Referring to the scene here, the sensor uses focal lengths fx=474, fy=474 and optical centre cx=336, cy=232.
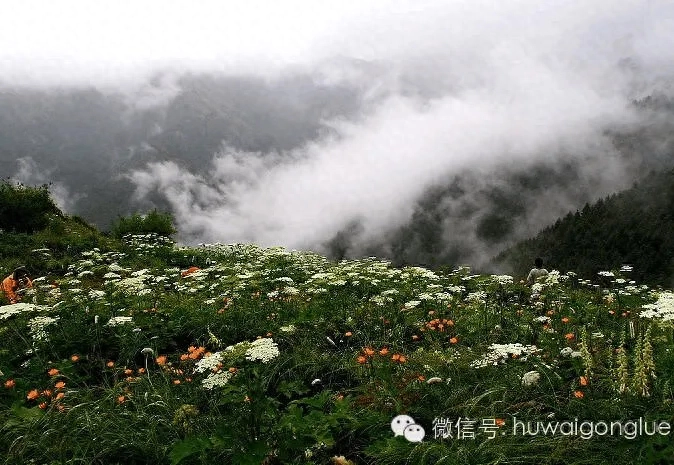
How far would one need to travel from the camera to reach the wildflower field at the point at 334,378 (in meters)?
3.36

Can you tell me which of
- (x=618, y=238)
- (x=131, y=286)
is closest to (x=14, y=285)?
(x=131, y=286)

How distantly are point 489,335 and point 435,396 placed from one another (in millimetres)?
2384

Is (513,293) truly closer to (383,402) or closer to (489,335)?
(489,335)

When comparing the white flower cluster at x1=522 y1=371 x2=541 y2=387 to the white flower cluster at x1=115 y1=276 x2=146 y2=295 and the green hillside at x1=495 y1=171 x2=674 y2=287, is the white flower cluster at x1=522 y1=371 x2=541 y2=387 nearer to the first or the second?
the white flower cluster at x1=115 y1=276 x2=146 y2=295

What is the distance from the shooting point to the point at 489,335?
6.36 m

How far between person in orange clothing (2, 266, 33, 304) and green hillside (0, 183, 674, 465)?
3.76 feet

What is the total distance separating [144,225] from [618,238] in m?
154

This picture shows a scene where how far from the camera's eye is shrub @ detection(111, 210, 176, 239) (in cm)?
2798

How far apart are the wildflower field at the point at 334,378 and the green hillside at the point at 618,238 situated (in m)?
133

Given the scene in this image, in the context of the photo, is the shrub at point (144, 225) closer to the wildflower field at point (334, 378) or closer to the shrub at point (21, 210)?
the shrub at point (21, 210)

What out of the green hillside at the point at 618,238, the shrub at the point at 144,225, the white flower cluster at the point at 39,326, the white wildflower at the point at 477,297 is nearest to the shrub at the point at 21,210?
the shrub at the point at 144,225

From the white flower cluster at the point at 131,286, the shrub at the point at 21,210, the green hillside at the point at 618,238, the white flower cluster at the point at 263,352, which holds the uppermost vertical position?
the green hillside at the point at 618,238

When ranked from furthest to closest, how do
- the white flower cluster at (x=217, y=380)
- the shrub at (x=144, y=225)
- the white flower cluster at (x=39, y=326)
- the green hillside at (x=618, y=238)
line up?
the green hillside at (x=618, y=238) < the shrub at (x=144, y=225) < the white flower cluster at (x=39, y=326) < the white flower cluster at (x=217, y=380)

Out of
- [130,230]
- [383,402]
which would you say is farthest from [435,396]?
[130,230]
